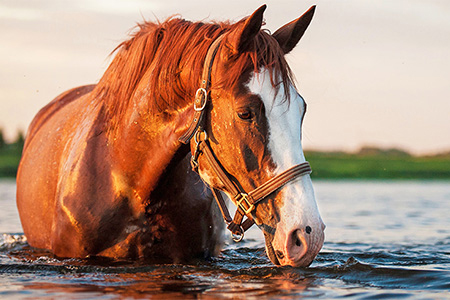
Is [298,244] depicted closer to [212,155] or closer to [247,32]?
[212,155]

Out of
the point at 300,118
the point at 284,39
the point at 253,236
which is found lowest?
the point at 253,236

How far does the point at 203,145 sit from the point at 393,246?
5174mm

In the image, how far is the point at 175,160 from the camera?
4.54m

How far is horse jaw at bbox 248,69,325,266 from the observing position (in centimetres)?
377

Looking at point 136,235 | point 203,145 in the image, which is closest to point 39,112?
point 136,235

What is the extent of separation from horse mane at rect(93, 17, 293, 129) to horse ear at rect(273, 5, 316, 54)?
0.19m

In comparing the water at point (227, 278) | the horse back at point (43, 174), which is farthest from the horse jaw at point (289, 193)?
the horse back at point (43, 174)

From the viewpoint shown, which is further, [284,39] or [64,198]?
[64,198]

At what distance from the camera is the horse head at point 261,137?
3830 millimetres

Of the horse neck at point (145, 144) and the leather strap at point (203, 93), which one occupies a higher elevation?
the leather strap at point (203, 93)

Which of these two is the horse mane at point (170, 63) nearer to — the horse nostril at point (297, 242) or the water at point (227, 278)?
the horse nostril at point (297, 242)

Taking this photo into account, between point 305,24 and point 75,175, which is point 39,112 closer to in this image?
point 75,175

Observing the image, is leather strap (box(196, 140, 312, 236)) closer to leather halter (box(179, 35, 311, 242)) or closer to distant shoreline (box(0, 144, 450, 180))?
leather halter (box(179, 35, 311, 242))

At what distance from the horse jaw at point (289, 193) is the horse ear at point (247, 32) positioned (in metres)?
0.22
